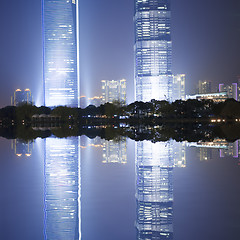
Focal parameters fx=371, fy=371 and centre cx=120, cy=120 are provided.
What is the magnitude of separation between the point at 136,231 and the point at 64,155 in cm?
1342

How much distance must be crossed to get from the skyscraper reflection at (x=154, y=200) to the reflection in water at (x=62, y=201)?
1.46 meters

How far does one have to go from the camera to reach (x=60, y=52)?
172 metres

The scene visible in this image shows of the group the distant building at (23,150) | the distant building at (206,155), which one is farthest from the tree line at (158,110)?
the distant building at (206,155)

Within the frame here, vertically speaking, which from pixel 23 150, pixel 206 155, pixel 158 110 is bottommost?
pixel 206 155

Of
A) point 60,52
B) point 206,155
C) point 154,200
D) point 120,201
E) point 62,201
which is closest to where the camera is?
point 120,201

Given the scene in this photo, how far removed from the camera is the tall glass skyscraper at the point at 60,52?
172 m

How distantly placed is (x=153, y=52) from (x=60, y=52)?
48311mm

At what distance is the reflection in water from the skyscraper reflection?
1455 millimetres

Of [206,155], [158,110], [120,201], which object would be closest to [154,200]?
[120,201]

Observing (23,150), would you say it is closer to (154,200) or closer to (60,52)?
(154,200)

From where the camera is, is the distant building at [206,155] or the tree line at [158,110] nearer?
the distant building at [206,155]

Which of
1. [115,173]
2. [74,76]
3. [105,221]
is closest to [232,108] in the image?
[115,173]

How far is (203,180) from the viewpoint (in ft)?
41.3

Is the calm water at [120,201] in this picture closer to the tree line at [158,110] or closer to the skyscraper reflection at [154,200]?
the skyscraper reflection at [154,200]
